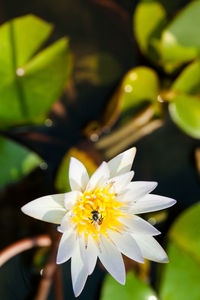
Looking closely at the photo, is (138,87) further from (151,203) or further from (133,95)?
(151,203)

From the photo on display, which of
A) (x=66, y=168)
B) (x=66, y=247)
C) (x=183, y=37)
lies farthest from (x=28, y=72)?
(x=66, y=247)

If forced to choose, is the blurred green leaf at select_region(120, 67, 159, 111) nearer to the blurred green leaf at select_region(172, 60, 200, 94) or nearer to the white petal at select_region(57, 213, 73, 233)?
the blurred green leaf at select_region(172, 60, 200, 94)

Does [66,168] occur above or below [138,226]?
above

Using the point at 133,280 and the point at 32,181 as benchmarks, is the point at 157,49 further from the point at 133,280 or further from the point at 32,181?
the point at 133,280

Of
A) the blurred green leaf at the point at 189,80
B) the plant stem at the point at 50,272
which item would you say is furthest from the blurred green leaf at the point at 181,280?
the blurred green leaf at the point at 189,80


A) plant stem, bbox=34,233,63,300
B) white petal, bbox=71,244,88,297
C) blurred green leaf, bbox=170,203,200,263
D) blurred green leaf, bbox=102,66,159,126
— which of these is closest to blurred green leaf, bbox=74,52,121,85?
blurred green leaf, bbox=102,66,159,126

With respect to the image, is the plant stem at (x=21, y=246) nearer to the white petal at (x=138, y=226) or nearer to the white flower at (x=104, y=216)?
the white flower at (x=104, y=216)
